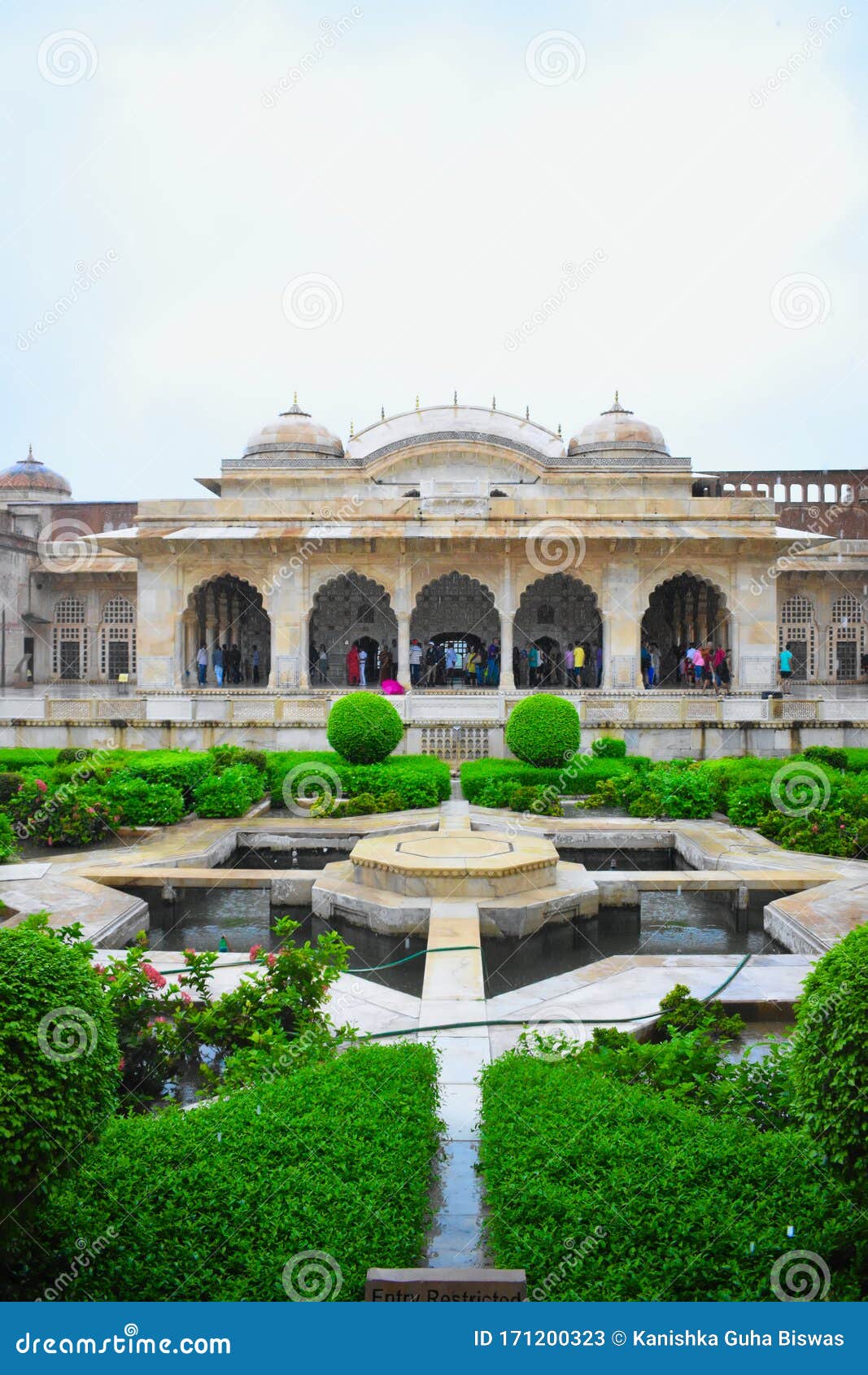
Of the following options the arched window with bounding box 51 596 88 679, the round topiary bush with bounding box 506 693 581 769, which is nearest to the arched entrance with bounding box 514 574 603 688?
the round topiary bush with bounding box 506 693 581 769

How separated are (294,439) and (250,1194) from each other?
23787 mm

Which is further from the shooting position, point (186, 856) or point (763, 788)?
point (763, 788)

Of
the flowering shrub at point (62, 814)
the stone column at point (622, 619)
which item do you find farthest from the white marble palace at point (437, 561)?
the flowering shrub at point (62, 814)

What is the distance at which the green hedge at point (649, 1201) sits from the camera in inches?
99.3

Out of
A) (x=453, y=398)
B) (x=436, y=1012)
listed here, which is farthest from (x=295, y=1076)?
(x=453, y=398)

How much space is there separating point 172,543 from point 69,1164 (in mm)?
17459

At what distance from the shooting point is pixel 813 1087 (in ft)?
9.00

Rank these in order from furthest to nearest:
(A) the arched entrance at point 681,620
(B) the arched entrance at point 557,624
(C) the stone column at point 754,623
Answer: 1. (B) the arched entrance at point 557,624
2. (A) the arched entrance at point 681,620
3. (C) the stone column at point 754,623

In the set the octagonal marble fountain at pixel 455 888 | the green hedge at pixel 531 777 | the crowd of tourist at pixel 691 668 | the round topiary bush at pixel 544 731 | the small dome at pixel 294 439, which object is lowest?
the octagonal marble fountain at pixel 455 888

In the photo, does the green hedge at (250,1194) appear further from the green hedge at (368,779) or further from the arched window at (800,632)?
the arched window at (800,632)

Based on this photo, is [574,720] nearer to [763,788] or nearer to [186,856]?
[763,788]

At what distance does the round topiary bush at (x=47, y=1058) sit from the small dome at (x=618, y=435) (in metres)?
24.0

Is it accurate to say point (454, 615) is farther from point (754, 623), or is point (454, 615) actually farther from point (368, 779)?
point (368, 779)

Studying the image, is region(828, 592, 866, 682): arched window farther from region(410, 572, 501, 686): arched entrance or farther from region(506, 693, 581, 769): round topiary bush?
region(506, 693, 581, 769): round topiary bush
